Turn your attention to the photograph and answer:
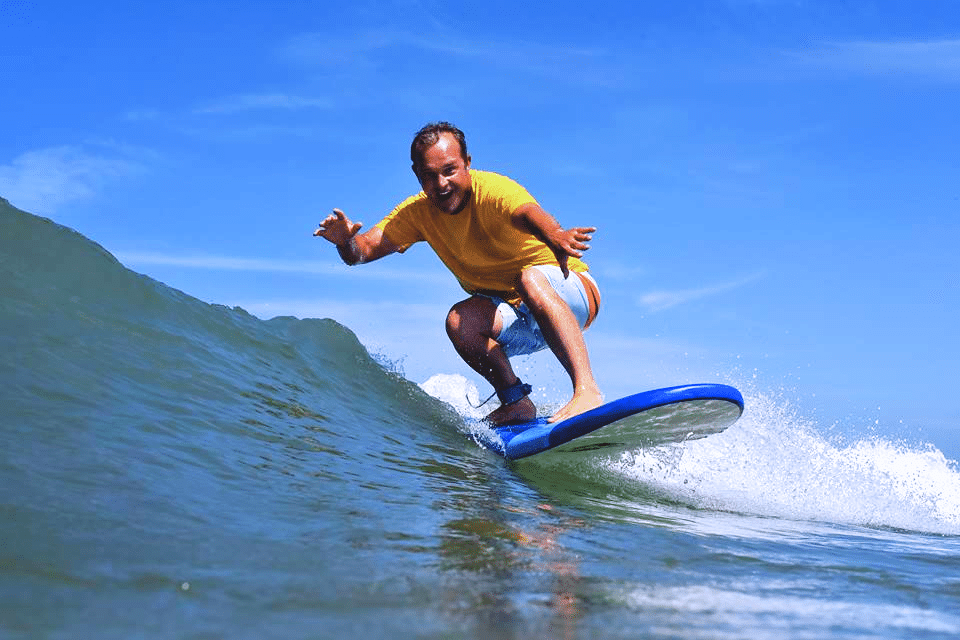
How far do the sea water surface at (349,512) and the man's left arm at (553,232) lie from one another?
1.22m

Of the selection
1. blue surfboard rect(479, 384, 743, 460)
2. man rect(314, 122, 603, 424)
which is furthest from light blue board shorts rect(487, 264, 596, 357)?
blue surfboard rect(479, 384, 743, 460)

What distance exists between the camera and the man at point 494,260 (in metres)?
4.82

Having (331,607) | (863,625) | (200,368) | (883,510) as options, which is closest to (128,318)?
(200,368)

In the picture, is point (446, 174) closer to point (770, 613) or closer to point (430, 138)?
point (430, 138)

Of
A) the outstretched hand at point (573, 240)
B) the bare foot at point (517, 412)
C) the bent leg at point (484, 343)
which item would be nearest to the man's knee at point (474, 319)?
the bent leg at point (484, 343)

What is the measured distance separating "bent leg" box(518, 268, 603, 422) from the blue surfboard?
0.54ft

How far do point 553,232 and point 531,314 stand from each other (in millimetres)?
1033

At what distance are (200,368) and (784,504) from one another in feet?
11.6

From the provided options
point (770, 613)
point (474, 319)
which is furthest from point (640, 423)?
point (770, 613)

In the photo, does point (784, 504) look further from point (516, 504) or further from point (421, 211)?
point (421, 211)

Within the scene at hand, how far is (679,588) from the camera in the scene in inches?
85.4

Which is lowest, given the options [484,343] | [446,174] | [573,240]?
[484,343]

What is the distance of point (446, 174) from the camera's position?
485 centimetres

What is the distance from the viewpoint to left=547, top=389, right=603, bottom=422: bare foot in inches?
185
